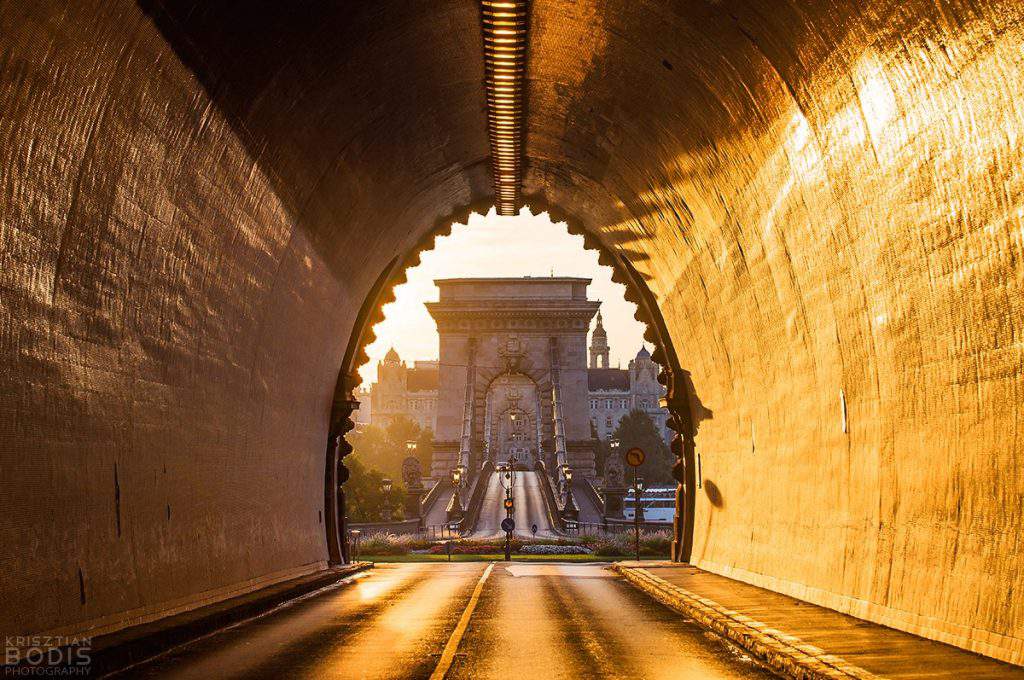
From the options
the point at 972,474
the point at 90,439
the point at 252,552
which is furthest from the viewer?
the point at 252,552

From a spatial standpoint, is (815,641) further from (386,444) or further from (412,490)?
(386,444)

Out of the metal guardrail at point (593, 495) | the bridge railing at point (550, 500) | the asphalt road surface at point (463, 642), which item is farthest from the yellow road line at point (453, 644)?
the metal guardrail at point (593, 495)

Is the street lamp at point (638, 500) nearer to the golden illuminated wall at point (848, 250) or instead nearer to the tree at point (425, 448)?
the golden illuminated wall at point (848, 250)

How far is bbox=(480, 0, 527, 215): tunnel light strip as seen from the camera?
14.0 m

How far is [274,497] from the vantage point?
1977 cm

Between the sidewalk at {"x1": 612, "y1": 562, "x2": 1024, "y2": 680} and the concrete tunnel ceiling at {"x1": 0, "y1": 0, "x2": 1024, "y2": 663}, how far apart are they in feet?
1.20

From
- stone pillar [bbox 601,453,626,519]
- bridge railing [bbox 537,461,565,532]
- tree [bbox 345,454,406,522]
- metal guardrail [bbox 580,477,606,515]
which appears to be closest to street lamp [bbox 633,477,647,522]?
stone pillar [bbox 601,453,626,519]

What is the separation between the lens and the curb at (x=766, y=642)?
30.6 feet

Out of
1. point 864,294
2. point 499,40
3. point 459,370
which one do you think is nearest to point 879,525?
point 864,294

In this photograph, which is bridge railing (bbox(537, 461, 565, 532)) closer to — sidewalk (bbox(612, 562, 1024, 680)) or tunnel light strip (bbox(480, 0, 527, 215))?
tunnel light strip (bbox(480, 0, 527, 215))

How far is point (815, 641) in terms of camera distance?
11.2 metres

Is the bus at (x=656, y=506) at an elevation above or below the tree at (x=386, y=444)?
below

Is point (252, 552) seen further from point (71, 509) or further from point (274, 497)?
point (71, 509)

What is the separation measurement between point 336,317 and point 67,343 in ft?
42.3
